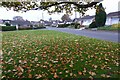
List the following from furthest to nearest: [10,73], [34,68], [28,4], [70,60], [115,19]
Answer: [115,19], [28,4], [70,60], [34,68], [10,73]

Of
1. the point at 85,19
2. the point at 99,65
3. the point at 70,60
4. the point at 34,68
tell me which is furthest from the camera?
the point at 85,19

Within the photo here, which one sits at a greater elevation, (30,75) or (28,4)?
(28,4)

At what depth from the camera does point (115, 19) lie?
5047 centimetres

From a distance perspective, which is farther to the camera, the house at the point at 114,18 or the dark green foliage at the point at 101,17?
the house at the point at 114,18

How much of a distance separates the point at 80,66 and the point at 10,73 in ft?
7.15

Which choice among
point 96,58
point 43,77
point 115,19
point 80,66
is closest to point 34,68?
point 43,77

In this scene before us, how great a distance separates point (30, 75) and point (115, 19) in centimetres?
4751

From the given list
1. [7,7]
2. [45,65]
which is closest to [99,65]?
[45,65]

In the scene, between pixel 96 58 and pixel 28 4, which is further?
pixel 28 4

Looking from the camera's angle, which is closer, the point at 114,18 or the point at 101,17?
the point at 101,17

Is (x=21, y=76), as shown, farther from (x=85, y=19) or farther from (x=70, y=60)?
(x=85, y=19)

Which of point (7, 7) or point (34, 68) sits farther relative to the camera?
point (7, 7)

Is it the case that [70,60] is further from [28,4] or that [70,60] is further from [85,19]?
[85,19]

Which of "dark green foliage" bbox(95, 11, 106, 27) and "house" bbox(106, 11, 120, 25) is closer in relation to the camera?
"dark green foliage" bbox(95, 11, 106, 27)
